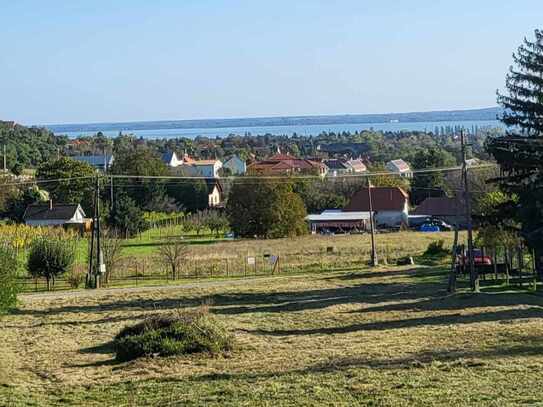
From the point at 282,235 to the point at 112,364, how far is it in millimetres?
47355

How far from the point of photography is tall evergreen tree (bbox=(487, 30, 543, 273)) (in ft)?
105

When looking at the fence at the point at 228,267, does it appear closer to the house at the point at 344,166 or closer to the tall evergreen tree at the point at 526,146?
the tall evergreen tree at the point at 526,146

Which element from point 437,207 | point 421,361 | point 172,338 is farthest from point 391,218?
point 421,361

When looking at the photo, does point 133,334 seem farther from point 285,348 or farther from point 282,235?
point 282,235

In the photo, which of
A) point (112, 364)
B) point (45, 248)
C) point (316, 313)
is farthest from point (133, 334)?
point (45, 248)

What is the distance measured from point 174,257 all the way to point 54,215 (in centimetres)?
→ 3226

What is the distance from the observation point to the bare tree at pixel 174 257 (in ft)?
148

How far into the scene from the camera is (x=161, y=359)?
21.5 m

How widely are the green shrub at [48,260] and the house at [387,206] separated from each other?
4121cm

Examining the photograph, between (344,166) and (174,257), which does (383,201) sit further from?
(344,166)

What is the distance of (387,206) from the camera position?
79.4 meters

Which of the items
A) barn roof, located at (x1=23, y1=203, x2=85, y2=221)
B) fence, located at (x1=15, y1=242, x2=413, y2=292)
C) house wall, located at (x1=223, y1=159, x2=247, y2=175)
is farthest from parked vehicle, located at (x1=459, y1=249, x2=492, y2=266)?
house wall, located at (x1=223, y1=159, x2=247, y2=175)

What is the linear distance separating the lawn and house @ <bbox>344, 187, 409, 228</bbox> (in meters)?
41.6

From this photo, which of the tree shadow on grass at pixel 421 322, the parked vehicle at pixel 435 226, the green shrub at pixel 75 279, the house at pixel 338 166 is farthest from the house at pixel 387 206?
the house at pixel 338 166
